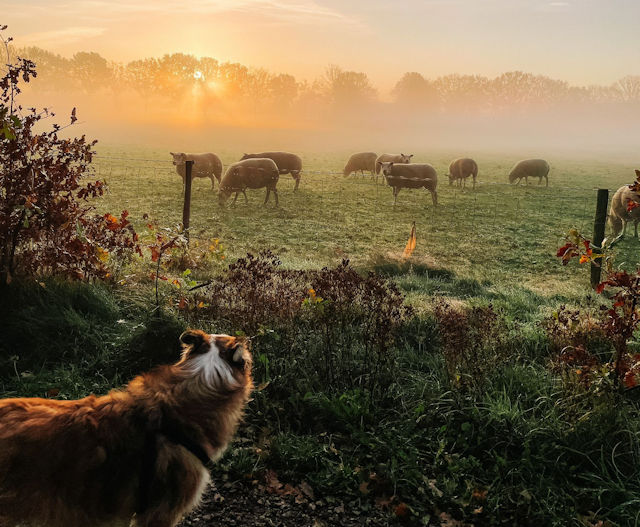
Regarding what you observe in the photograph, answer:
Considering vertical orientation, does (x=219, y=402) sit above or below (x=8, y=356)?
above

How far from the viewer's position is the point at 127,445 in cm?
271

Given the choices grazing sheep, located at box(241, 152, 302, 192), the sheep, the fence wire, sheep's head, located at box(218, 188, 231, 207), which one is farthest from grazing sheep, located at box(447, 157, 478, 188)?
sheep's head, located at box(218, 188, 231, 207)

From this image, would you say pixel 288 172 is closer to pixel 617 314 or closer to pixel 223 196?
pixel 223 196

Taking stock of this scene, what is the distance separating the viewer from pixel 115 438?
2.70 m

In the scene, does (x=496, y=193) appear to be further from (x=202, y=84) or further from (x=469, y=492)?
(x=202, y=84)

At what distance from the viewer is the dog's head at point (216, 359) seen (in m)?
2.99

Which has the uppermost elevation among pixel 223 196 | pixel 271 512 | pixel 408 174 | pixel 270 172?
pixel 408 174

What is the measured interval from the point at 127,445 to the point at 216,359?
24.9 inches

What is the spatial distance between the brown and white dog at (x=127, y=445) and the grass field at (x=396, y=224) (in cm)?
634

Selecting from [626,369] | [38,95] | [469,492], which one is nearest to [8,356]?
Answer: [469,492]

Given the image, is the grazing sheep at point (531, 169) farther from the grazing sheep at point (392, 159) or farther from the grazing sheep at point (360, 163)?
the grazing sheep at point (360, 163)

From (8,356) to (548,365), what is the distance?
18.3 feet

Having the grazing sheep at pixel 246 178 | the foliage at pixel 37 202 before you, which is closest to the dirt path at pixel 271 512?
the foliage at pixel 37 202

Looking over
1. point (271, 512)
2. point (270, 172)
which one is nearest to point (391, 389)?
point (271, 512)
